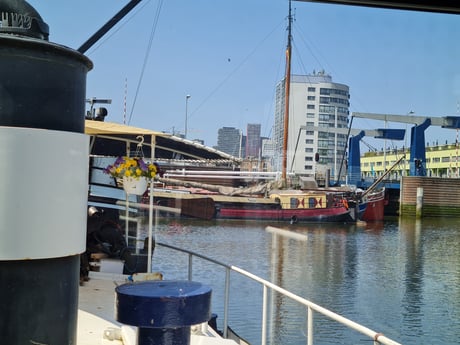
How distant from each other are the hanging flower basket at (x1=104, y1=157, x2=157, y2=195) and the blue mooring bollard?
5.00 m

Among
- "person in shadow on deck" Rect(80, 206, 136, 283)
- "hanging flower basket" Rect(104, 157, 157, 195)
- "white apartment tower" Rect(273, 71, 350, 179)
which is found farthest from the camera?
"white apartment tower" Rect(273, 71, 350, 179)

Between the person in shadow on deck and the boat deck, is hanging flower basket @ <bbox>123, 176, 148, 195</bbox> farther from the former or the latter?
the boat deck

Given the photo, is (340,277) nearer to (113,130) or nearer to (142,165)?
(142,165)

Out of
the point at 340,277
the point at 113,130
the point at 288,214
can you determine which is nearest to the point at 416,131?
the point at 288,214

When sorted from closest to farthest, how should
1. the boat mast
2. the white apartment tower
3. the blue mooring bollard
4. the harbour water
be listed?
the blue mooring bollard < the harbour water < the boat mast < the white apartment tower

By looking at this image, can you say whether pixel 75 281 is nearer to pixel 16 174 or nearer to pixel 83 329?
pixel 16 174

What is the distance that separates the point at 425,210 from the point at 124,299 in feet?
196

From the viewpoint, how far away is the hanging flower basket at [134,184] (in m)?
7.82

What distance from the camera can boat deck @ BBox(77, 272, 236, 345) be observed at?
16.1 feet

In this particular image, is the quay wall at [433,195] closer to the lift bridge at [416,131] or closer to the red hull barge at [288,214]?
the lift bridge at [416,131]

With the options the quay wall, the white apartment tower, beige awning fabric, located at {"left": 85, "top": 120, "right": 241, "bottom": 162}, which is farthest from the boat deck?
the white apartment tower

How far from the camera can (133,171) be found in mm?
7684

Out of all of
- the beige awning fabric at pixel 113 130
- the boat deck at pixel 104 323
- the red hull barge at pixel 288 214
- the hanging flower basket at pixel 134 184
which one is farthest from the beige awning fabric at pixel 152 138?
the red hull barge at pixel 288 214

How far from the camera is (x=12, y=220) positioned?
231 cm
